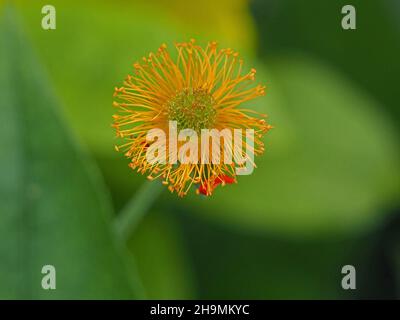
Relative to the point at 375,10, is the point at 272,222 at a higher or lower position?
lower

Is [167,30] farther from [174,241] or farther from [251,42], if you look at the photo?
[174,241]

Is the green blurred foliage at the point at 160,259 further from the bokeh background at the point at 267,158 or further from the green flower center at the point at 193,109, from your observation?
the green flower center at the point at 193,109

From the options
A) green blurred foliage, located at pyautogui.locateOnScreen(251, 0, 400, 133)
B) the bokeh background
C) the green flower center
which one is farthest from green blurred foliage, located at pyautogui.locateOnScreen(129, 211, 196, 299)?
green blurred foliage, located at pyautogui.locateOnScreen(251, 0, 400, 133)

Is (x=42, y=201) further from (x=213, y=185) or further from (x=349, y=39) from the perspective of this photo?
(x=349, y=39)

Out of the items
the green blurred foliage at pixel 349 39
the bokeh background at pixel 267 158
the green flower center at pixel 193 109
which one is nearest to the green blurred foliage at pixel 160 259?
the bokeh background at pixel 267 158
